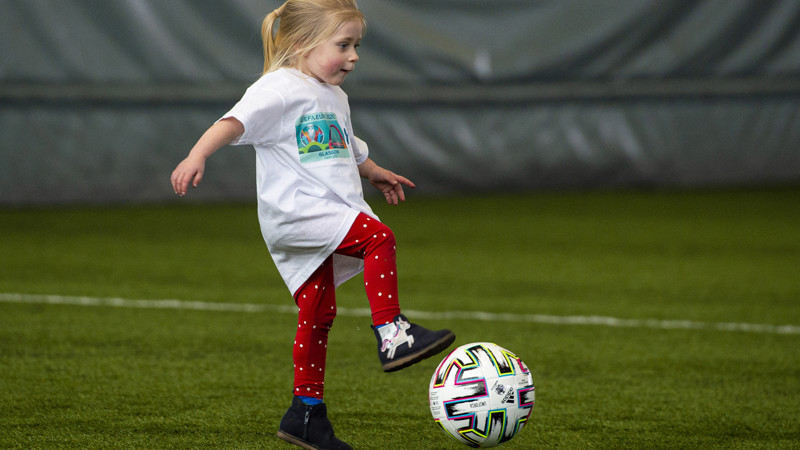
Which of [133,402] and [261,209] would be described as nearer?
[261,209]

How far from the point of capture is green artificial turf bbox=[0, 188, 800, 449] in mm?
3018

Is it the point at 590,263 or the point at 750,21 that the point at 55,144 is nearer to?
the point at 590,263

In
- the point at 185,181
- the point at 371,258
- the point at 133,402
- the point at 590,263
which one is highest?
the point at 185,181

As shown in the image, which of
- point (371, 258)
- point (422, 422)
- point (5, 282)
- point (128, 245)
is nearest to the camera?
point (371, 258)

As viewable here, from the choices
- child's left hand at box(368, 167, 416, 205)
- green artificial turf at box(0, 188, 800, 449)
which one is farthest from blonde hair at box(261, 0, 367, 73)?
green artificial turf at box(0, 188, 800, 449)

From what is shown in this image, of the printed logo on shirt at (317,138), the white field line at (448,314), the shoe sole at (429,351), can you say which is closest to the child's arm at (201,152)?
the printed logo on shirt at (317,138)

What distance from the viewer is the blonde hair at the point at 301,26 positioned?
2.63 metres

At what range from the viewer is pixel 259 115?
2.56m

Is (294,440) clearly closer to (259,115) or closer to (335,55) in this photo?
(259,115)

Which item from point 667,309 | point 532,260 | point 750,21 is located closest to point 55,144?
point 532,260

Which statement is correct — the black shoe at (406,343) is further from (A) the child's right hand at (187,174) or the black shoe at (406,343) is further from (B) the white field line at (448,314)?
(B) the white field line at (448,314)

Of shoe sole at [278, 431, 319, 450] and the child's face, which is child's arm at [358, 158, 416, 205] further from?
shoe sole at [278, 431, 319, 450]

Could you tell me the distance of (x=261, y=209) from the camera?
269 cm

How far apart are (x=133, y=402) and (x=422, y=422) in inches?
35.9
